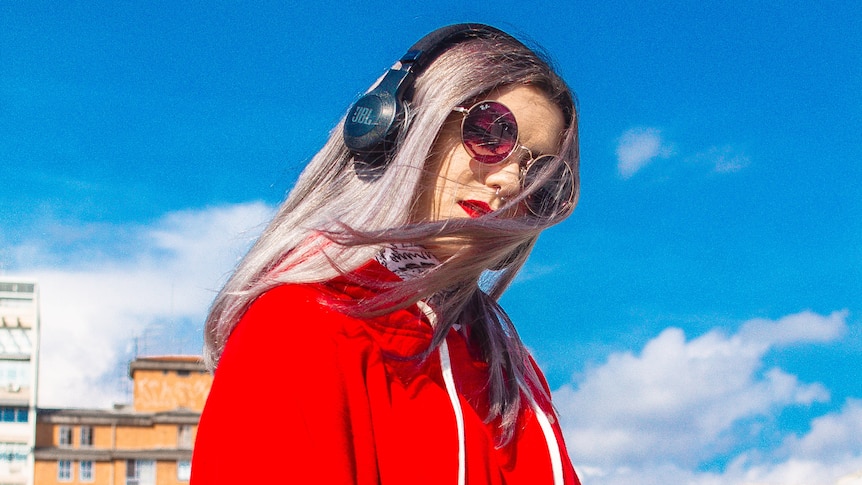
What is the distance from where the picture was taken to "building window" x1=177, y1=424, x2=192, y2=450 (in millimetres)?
48812

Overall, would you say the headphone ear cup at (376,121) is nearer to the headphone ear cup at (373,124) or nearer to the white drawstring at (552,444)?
the headphone ear cup at (373,124)

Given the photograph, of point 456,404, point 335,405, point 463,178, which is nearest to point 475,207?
point 463,178

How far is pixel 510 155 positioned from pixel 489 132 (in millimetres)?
76

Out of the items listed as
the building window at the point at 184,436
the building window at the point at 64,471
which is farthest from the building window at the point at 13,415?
the building window at the point at 184,436

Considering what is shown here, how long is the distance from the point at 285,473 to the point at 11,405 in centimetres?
5223

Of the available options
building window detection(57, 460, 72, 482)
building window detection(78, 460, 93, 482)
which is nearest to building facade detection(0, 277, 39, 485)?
building window detection(57, 460, 72, 482)

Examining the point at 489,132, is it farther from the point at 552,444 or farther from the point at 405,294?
the point at 552,444

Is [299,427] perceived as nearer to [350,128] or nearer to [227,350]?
[227,350]

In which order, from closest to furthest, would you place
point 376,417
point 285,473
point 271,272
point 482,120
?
point 285,473, point 376,417, point 271,272, point 482,120

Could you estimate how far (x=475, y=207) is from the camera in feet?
7.26

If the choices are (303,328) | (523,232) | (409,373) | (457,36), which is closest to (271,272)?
(303,328)

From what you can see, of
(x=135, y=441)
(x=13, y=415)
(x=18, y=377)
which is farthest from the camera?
(x=18, y=377)

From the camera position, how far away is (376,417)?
1944 millimetres

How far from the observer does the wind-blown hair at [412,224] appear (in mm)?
2048
